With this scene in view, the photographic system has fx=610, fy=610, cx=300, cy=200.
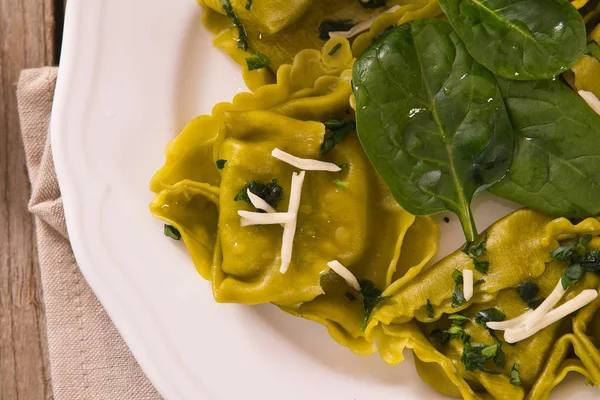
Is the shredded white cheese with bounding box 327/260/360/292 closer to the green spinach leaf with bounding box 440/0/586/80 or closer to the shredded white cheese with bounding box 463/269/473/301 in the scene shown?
the shredded white cheese with bounding box 463/269/473/301

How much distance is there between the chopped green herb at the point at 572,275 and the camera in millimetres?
2215

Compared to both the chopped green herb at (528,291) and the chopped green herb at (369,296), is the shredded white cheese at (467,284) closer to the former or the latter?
the chopped green herb at (528,291)

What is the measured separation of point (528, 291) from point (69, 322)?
2.07 meters

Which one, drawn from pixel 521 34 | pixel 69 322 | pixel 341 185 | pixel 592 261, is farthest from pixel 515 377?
pixel 69 322

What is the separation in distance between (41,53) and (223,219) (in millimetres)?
1512

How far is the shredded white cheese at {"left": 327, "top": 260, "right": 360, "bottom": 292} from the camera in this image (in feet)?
7.55

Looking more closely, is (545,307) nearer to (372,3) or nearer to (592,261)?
(592,261)

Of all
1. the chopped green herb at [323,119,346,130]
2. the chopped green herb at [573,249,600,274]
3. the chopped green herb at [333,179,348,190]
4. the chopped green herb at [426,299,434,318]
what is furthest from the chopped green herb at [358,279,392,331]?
the chopped green herb at [573,249,600,274]

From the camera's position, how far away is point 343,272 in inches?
91.1

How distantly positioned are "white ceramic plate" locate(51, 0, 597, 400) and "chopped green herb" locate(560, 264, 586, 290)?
35 cm

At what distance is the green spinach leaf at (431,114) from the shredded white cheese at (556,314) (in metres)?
0.43

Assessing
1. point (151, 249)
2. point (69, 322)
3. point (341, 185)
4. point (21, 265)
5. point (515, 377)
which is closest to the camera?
point (515, 377)

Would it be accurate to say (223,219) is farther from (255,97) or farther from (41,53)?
(41,53)

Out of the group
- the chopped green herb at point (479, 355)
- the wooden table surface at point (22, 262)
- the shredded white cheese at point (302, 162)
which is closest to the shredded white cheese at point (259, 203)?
the shredded white cheese at point (302, 162)
